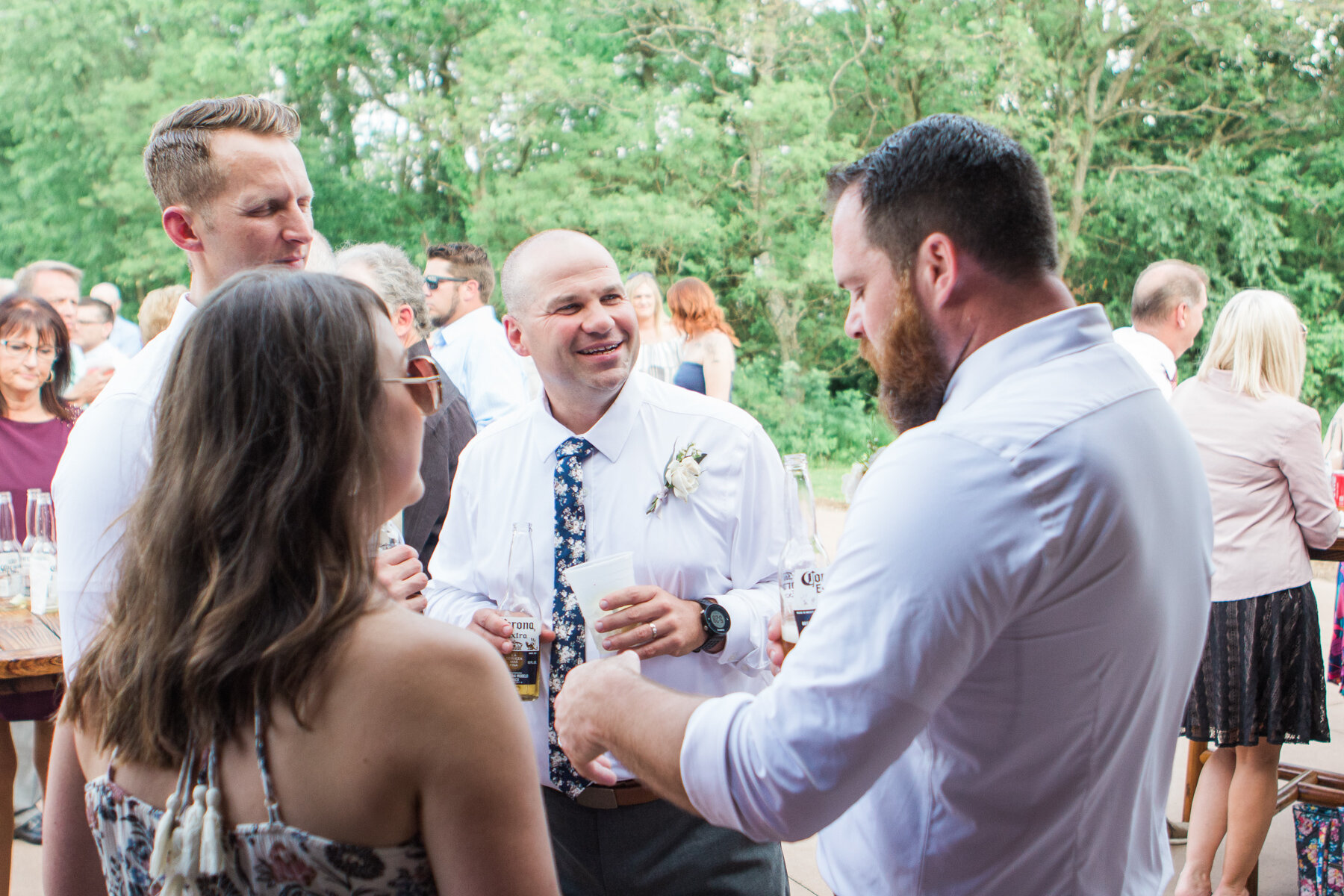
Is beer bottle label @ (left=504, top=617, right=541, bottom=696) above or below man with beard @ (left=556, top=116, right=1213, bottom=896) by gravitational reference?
below

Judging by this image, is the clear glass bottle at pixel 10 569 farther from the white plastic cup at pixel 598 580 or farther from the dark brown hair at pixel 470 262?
the dark brown hair at pixel 470 262

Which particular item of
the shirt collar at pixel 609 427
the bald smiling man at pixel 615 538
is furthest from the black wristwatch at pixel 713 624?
the shirt collar at pixel 609 427

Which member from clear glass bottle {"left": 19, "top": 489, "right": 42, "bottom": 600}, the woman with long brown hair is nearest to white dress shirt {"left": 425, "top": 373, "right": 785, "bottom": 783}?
clear glass bottle {"left": 19, "top": 489, "right": 42, "bottom": 600}

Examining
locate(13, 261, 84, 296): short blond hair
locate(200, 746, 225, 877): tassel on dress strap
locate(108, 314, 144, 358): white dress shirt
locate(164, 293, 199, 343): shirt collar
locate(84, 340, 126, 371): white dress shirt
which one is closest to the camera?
locate(200, 746, 225, 877): tassel on dress strap

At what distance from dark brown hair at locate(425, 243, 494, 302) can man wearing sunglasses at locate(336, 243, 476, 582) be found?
1537mm

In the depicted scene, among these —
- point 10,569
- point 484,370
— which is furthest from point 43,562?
point 484,370

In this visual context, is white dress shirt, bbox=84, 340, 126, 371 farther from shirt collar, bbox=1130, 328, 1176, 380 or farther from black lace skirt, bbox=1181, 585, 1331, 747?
black lace skirt, bbox=1181, 585, 1331, 747

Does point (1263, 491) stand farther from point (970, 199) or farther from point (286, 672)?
point (286, 672)

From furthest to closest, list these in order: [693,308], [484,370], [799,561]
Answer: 1. [693,308]
2. [484,370]
3. [799,561]

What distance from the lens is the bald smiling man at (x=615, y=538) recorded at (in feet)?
6.67

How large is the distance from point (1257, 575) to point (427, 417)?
2871mm

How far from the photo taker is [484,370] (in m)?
5.48

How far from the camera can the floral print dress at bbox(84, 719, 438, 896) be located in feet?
3.42

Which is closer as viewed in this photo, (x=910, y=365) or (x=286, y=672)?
(x=286, y=672)
